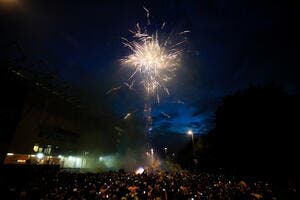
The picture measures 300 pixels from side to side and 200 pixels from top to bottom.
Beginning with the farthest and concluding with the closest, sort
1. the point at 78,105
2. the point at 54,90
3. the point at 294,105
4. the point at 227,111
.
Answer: the point at 78,105, the point at 54,90, the point at 227,111, the point at 294,105

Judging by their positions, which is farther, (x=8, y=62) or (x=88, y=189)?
(x=8, y=62)

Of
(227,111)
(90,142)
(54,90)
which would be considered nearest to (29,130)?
(54,90)

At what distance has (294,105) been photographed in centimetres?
2130

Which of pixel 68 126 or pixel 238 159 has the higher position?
pixel 68 126

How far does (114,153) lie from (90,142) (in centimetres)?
1290

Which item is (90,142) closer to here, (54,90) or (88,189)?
(54,90)

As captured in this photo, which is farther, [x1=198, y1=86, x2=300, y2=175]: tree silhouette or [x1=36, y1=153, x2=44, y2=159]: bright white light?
[x1=36, y1=153, x2=44, y2=159]: bright white light

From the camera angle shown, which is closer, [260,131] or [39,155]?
[260,131]

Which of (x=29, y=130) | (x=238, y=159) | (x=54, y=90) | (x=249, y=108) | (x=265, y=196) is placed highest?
(x=54, y=90)

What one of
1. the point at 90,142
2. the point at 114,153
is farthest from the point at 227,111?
the point at 114,153

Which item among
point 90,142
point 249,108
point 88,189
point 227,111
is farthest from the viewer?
point 90,142

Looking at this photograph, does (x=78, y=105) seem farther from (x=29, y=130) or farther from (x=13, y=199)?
(x=13, y=199)

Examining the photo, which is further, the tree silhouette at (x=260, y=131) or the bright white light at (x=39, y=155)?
the bright white light at (x=39, y=155)

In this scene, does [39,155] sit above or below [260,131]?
below
